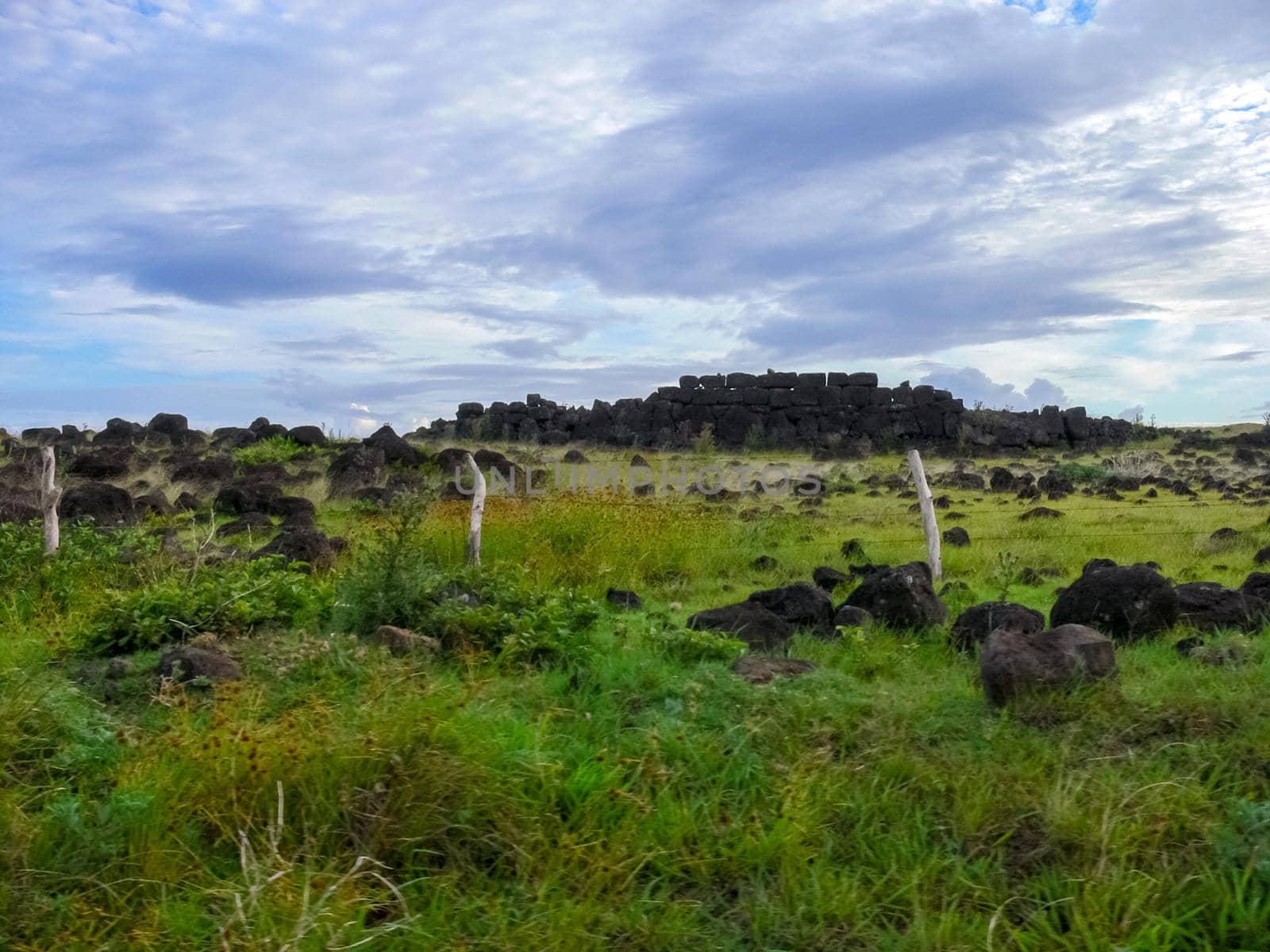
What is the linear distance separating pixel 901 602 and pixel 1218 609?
2087 mm

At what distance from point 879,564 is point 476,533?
4055 mm

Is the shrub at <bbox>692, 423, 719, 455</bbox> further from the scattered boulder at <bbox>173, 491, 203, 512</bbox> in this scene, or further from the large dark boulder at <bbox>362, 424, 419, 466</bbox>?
the scattered boulder at <bbox>173, 491, 203, 512</bbox>

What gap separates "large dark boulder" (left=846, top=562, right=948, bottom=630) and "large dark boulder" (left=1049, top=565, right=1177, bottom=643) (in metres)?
0.83

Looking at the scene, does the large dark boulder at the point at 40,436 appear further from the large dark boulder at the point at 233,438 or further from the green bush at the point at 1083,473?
the green bush at the point at 1083,473

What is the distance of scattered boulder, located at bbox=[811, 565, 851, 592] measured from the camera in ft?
31.2

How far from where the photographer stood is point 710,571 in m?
10.7

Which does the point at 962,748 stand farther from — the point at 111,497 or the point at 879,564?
the point at 111,497

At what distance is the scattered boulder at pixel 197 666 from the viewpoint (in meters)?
5.69

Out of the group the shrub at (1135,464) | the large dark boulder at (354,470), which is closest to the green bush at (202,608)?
the large dark boulder at (354,470)

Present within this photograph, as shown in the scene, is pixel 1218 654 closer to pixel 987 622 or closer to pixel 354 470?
pixel 987 622

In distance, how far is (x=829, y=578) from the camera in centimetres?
954

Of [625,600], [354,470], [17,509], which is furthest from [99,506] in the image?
[625,600]

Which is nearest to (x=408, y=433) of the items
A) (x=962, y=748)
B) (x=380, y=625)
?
(x=380, y=625)

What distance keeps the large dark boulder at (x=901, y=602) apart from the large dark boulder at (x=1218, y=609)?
1539mm
